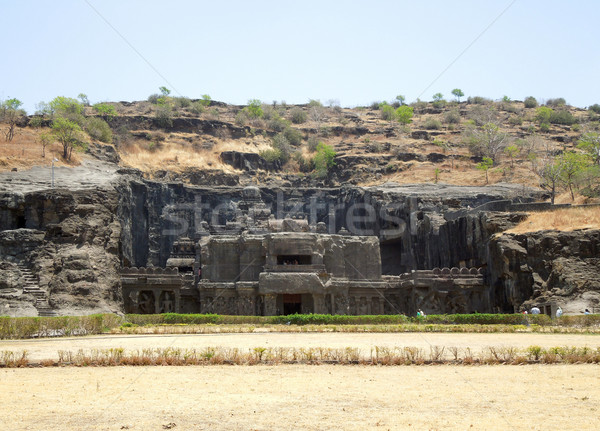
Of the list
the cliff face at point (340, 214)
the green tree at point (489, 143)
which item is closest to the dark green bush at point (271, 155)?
the cliff face at point (340, 214)

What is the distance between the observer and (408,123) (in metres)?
123

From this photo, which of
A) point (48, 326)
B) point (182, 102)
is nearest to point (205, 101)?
point (182, 102)

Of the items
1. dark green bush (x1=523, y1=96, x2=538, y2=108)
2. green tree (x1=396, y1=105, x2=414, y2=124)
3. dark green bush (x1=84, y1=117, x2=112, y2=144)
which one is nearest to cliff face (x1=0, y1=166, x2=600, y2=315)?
dark green bush (x1=84, y1=117, x2=112, y2=144)

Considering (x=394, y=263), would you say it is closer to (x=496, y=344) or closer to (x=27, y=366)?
(x=496, y=344)

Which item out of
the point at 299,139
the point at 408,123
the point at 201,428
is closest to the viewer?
the point at 201,428

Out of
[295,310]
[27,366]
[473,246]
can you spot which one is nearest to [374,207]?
[473,246]

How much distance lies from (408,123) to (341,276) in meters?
75.2

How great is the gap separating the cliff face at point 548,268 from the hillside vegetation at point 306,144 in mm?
22396

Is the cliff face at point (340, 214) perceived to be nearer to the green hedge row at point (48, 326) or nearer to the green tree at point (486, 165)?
the green tree at point (486, 165)

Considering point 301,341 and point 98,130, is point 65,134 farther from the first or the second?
point 301,341

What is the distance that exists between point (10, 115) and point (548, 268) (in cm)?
6461

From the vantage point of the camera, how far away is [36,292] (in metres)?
45.9

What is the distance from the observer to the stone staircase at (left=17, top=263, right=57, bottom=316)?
143 feet

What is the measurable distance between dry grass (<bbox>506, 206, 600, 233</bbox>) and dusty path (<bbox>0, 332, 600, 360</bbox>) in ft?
70.5
